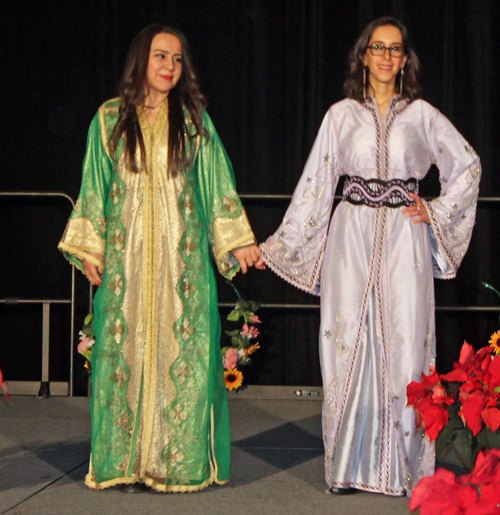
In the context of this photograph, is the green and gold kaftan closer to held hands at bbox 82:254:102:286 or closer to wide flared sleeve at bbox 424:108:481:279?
held hands at bbox 82:254:102:286

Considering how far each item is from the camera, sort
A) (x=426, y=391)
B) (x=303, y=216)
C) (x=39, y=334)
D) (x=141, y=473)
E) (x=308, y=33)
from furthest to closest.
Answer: (x=39, y=334) < (x=308, y=33) < (x=303, y=216) < (x=141, y=473) < (x=426, y=391)

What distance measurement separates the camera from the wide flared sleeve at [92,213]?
2.26 meters

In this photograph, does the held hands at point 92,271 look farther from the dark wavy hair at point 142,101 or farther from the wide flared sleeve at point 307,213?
the wide flared sleeve at point 307,213

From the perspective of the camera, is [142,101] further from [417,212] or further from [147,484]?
[147,484]

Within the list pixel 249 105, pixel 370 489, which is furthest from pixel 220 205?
pixel 249 105

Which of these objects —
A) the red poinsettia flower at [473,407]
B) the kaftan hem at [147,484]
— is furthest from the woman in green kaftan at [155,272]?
the red poinsettia flower at [473,407]

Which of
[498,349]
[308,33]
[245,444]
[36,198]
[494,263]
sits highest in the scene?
[308,33]

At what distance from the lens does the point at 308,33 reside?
3.98 m

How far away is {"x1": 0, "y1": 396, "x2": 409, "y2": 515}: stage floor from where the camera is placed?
204cm

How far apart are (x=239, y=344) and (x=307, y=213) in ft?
5.39

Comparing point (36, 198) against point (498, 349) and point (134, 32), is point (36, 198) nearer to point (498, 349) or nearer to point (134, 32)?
point (134, 32)

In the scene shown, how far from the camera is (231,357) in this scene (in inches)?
152

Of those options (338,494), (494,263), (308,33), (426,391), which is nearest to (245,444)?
(338,494)

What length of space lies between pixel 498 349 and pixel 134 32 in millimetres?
2497
